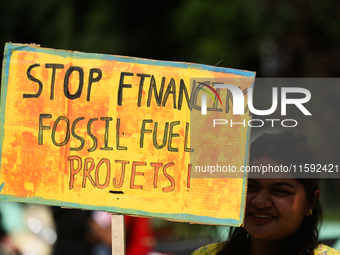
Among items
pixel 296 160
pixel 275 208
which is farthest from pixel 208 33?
pixel 275 208

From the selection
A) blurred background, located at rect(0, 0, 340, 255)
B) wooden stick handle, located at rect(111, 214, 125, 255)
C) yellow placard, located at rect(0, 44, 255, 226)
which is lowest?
wooden stick handle, located at rect(111, 214, 125, 255)

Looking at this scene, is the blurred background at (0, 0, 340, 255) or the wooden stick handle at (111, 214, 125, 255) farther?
the blurred background at (0, 0, 340, 255)

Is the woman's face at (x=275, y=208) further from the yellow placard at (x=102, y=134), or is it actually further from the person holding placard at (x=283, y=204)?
the yellow placard at (x=102, y=134)

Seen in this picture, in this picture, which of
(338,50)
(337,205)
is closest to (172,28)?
(338,50)

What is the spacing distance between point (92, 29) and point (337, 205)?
5.07 m

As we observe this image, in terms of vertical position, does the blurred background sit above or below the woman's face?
above

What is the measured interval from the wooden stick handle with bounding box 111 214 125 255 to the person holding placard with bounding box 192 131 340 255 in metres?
0.50

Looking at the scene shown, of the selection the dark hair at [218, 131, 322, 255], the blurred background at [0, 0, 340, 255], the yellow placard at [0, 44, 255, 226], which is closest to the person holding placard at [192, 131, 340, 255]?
the dark hair at [218, 131, 322, 255]

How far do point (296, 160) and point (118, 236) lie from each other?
78 centimetres

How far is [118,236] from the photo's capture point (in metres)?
1.79

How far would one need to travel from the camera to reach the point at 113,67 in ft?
6.01

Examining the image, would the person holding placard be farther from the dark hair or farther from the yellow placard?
the yellow placard

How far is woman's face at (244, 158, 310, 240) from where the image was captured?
177 cm

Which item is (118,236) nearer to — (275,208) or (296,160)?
(275,208)
